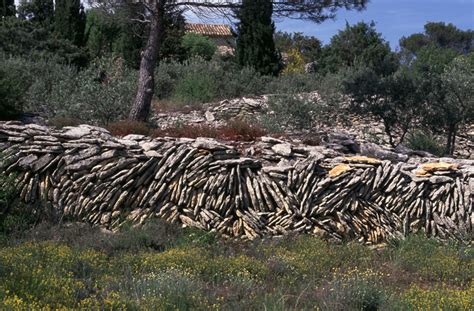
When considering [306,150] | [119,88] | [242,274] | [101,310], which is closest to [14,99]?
[119,88]

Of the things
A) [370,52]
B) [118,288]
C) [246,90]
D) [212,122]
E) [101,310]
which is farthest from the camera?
[370,52]

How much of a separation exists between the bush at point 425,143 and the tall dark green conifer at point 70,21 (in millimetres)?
17954

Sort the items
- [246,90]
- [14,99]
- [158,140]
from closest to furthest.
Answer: [158,140], [14,99], [246,90]

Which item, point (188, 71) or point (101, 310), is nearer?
point (101, 310)

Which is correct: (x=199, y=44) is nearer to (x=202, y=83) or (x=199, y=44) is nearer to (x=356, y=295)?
(x=202, y=83)

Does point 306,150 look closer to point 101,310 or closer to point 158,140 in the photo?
point 158,140

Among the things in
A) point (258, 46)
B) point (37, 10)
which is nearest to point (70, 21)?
point (37, 10)

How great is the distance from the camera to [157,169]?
27.3 ft

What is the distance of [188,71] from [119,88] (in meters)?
7.74

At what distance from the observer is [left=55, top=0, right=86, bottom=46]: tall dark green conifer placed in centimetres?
2833

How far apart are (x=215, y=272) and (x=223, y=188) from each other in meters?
2.43

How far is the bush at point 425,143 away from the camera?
13.7 m

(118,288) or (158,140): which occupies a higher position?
(158,140)

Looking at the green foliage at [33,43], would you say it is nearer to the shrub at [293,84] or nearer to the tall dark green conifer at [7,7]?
the tall dark green conifer at [7,7]
